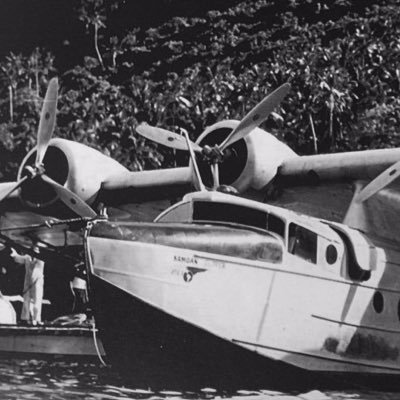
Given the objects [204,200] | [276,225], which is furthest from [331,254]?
[204,200]

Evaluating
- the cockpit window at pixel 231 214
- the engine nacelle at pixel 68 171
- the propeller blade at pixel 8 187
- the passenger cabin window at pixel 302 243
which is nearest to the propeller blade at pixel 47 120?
the propeller blade at pixel 8 187

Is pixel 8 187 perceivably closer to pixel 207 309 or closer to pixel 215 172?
pixel 215 172

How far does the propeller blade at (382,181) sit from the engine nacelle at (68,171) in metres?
3.10

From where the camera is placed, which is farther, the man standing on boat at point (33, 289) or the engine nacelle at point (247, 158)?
the man standing on boat at point (33, 289)

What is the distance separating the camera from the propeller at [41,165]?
22.6 feet

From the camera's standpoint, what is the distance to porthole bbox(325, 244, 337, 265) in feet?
18.0

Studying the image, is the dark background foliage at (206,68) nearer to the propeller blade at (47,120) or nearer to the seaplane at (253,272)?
the propeller blade at (47,120)

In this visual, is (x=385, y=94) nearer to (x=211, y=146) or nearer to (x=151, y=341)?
(x=211, y=146)

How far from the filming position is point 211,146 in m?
6.86

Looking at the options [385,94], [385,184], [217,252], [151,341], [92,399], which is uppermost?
[385,94]

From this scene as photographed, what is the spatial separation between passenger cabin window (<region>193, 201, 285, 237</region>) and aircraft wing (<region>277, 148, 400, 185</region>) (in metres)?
1.31

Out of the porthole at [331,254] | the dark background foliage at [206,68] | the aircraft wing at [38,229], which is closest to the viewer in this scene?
the porthole at [331,254]

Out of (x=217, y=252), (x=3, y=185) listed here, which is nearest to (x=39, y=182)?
(x=3, y=185)

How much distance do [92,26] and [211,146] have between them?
2165 mm
